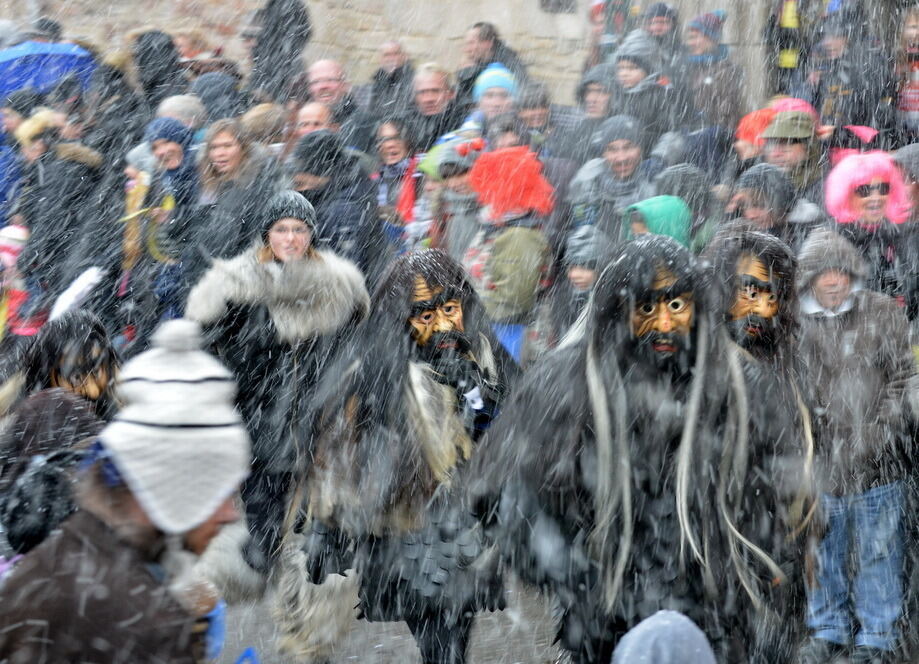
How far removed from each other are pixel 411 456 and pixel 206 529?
2.27 m

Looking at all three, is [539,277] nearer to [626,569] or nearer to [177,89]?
[626,569]

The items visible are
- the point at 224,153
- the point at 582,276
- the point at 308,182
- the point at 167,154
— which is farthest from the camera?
the point at 167,154

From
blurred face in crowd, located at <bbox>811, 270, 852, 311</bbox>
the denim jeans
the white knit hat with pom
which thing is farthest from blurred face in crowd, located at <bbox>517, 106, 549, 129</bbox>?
the white knit hat with pom

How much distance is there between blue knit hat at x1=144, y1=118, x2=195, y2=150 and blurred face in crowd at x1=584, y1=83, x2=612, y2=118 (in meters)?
2.40

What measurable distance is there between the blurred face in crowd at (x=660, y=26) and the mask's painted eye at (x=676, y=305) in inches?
179

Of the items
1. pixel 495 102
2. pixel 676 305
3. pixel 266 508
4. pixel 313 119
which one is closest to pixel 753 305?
pixel 676 305

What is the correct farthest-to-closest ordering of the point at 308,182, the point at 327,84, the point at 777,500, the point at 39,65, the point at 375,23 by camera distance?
the point at 375,23 → the point at 39,65 → the point at 327,84 → the point at 308,182 → the point at 777,500

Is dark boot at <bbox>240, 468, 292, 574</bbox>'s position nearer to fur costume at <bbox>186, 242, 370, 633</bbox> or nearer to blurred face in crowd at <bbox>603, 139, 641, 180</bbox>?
fur costume at <bbox>186, 242, 370, 633</bbox>

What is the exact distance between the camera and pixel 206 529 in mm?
2564

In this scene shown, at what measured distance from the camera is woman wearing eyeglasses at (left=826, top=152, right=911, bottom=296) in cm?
607

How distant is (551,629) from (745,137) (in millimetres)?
2885

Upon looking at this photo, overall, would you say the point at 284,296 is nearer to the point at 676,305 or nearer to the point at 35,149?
the point at 676,305

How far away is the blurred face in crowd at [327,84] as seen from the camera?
26.4ft

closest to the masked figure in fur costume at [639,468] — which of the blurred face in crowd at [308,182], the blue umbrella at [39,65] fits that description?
the blurred face in crowd at [308,182]
